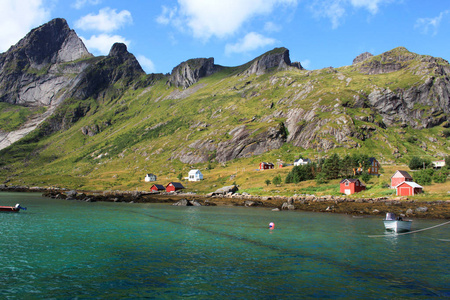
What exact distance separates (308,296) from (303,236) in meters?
20.9

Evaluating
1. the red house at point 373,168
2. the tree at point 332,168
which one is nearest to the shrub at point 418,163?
the red house at point 373,168

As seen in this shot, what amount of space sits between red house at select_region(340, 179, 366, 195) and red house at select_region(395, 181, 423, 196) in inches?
492

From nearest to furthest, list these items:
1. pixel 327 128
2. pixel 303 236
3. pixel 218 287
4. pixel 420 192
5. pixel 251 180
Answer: pixel 218 287, pixel 303 236, pixel 420 192, pixel 251 180, pixel 327 128

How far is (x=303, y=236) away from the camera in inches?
1512

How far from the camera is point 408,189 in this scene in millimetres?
80812

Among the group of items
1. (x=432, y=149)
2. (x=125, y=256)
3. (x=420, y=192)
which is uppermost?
(x=432, y=149)

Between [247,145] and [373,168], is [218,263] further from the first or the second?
[247,145]

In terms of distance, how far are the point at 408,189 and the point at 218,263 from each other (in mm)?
75339

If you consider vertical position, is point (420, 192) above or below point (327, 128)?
below

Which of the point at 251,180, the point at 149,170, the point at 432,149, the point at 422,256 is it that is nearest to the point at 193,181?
the point at 251,180

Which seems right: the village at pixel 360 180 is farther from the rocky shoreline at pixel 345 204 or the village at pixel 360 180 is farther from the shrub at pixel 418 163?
the rocky shoreline at pixel 345 204

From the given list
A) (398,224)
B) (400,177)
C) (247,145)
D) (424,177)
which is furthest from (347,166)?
(247,145)

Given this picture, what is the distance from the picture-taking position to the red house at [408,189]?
80.2 meters

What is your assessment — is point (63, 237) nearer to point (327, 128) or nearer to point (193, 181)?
point (193, 181)
